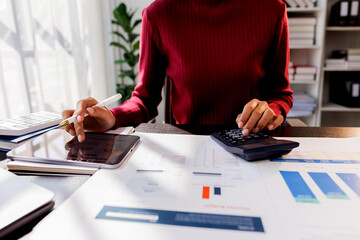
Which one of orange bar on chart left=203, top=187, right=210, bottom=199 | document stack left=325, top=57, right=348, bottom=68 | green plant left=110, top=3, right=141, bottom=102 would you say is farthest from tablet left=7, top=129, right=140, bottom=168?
document stack left=325, top=57, right=348, bottom=68

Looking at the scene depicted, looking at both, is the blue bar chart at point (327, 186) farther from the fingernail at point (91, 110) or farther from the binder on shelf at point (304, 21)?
the binder on shelf at point (304, 21)

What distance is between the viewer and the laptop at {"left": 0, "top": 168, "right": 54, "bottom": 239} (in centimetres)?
29

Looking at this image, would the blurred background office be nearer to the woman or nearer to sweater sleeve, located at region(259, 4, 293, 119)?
the woman

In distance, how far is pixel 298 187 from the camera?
38 cm

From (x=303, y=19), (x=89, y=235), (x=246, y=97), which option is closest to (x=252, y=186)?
Result: (x=89, y=235)

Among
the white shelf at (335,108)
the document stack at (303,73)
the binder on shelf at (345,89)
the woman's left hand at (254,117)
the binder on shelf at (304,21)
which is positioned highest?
the binder on shelf at (304,21)

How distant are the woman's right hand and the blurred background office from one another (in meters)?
0.81

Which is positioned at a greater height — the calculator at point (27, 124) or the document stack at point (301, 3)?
Answer: the document stack at point (301, 3)

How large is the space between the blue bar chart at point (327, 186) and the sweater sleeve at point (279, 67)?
0.47 meters

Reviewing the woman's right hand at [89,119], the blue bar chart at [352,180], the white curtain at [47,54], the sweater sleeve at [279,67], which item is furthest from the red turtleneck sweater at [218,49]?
the white curtain at [47,54]

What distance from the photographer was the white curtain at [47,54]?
127cm

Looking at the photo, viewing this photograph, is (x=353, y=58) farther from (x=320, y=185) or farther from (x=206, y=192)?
(x=206, y=192)

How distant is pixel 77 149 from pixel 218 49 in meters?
0.59

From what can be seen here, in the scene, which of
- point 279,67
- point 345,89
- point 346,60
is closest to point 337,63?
point 346,60
